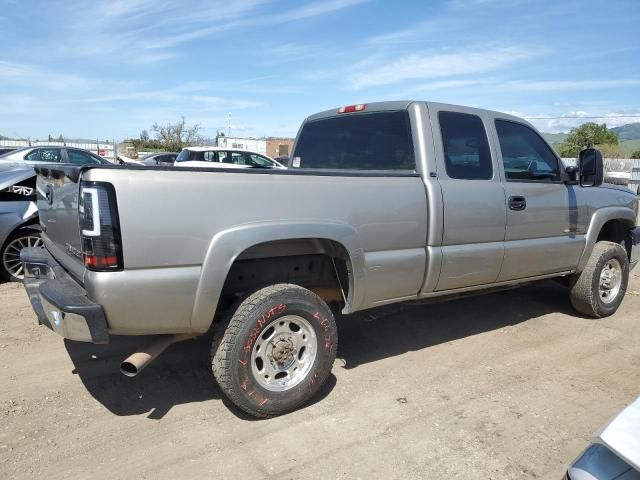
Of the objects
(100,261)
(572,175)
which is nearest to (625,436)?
(100,261)

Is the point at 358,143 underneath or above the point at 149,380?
above

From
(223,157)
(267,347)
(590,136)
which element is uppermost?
(590,136)

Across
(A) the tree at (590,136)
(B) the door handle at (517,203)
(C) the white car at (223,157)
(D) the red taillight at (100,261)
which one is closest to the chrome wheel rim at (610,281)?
(B) the door handle at (517,203)

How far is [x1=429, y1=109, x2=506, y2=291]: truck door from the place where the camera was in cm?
389

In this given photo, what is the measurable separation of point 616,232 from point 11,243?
6.62 meters

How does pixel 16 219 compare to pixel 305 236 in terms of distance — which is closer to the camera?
pixel 305 236

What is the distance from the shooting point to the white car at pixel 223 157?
16.9 metres

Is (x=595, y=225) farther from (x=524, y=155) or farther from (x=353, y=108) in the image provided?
(x=353, y=108)

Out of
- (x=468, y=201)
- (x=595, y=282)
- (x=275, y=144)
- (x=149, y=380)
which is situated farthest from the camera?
(x=275, y=144)

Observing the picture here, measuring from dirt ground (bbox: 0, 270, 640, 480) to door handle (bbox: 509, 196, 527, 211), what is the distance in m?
1.25

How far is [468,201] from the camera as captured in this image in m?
3.96

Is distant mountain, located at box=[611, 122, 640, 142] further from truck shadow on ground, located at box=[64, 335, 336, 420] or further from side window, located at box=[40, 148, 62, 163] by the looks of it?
truck shadow on ground, located at box=[64, 335, 336, 420]

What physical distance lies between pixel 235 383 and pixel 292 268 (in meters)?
0.90

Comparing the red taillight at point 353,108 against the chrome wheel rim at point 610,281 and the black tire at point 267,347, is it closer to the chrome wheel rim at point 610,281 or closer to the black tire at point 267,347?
the black tire at point 267,347
